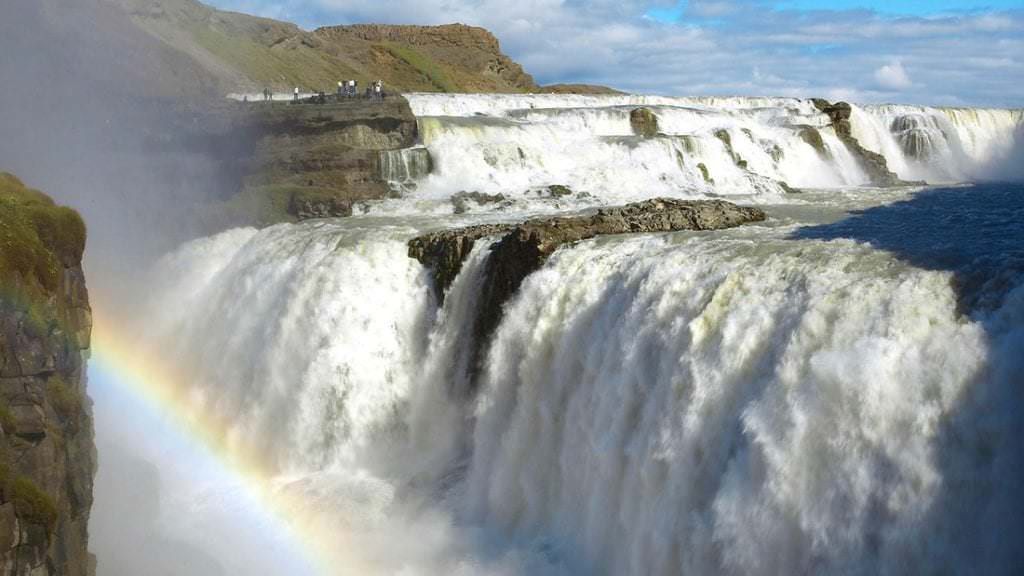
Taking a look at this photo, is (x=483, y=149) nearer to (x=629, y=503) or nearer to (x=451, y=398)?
(x=451, y=398)

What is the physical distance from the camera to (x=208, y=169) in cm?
2592

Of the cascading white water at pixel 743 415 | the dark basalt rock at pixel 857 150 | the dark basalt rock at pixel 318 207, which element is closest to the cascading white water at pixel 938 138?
the dark basalt rock at pixel 857 150

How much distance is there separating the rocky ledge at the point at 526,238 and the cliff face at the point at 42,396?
5.71 m

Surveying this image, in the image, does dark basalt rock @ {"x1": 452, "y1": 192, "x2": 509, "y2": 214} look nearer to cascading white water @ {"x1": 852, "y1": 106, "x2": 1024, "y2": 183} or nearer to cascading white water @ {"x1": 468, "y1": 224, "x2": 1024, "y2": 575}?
cascading white water @ {"x1": 468, "y1": 224, "x2": 1024, "y2": 575}

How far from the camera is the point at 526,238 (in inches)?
565

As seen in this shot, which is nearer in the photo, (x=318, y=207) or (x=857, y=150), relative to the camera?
(x=318, y=207)

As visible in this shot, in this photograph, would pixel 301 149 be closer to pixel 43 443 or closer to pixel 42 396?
pixel 42 396

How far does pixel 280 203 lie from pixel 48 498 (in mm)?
16016

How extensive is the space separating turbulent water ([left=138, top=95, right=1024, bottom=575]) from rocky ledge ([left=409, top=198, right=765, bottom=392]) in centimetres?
33

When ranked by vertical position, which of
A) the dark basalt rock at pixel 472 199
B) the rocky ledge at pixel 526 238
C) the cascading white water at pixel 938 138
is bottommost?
the rocky ledge at pixel 526 238

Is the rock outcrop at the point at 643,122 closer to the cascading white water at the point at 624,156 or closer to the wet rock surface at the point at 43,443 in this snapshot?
the cascading white water at the point at 624,156

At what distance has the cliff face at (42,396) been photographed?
8.70m

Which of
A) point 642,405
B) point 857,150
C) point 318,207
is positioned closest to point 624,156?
point 318,207

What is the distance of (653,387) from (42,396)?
5907 millimetres
